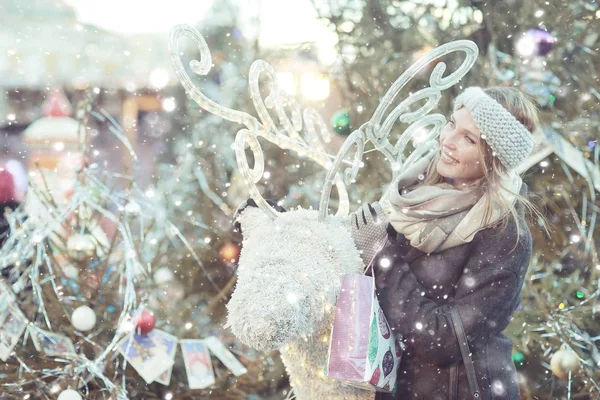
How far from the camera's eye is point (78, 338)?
1.60 meters

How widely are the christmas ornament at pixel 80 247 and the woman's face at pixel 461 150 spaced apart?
3.14ft

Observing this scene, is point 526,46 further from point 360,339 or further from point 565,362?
point 360,339

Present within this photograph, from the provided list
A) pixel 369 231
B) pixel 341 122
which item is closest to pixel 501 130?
pixel 369 231

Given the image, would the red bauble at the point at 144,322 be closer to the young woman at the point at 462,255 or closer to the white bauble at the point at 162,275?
the white bauble at the point at 162,275

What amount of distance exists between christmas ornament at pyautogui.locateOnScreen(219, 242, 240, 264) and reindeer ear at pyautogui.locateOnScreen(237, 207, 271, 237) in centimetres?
67

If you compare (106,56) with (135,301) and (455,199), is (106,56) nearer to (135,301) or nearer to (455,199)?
(135,301)

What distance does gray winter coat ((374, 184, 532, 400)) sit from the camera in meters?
1.02

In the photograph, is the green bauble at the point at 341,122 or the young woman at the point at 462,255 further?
the green bauble at the point at 341,122

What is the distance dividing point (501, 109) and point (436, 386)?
0.51 meters

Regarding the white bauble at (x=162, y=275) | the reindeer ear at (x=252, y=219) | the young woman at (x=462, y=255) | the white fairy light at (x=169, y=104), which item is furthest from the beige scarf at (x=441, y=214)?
the white fairy light at (x=169, y=104)

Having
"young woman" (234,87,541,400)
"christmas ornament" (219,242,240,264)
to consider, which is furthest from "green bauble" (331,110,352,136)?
"young woman" (234,87,541,400)

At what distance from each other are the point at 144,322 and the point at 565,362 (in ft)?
3.58

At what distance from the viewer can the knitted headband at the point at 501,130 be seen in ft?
3.38

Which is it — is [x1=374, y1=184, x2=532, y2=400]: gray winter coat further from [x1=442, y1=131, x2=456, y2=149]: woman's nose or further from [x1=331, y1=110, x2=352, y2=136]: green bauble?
[x1=331, y1=110, x2=352, y2=136]: green bauble
